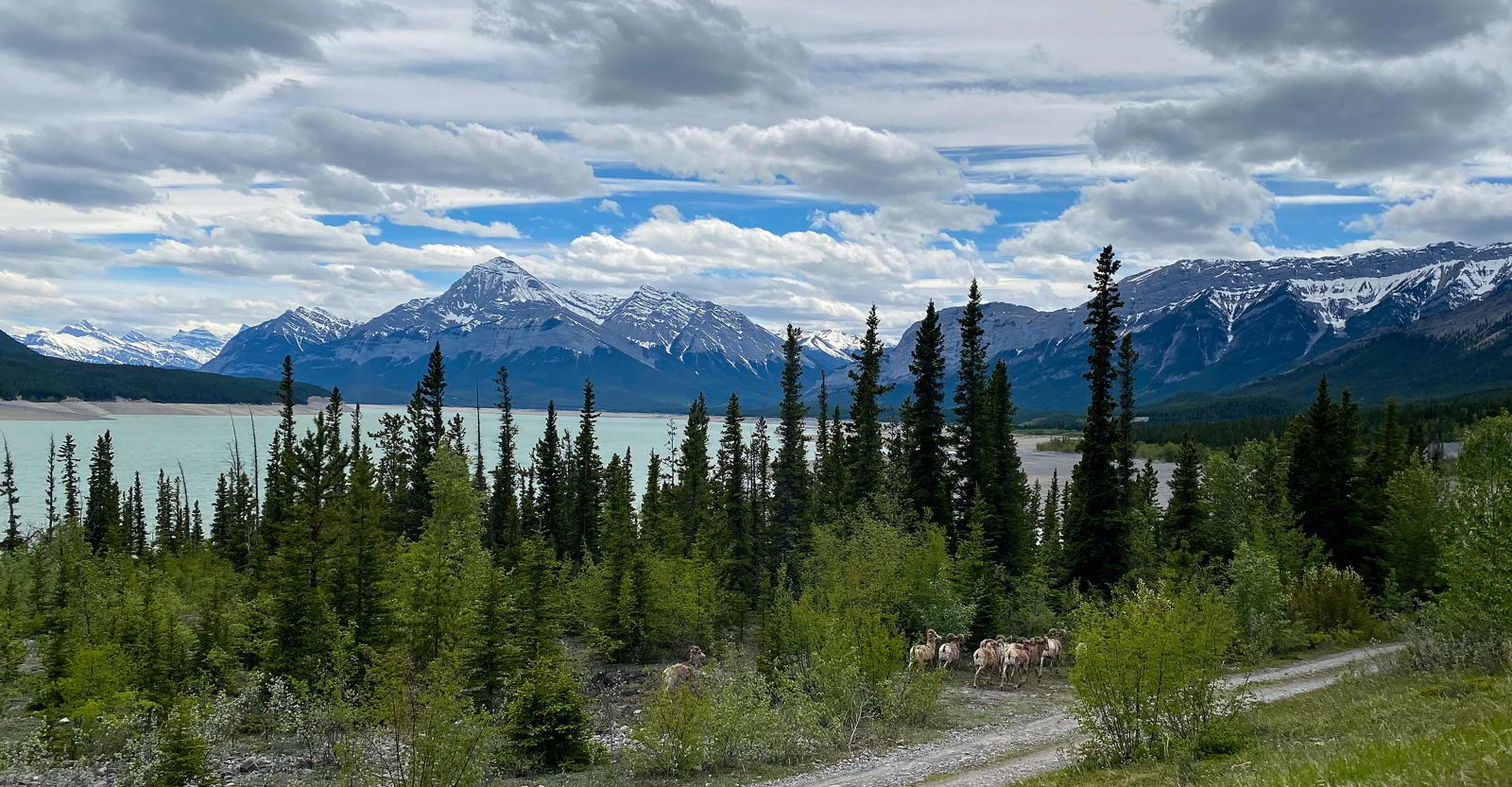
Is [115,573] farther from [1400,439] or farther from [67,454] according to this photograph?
[1400,439]

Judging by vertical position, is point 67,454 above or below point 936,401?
below

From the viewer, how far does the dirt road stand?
20.9m

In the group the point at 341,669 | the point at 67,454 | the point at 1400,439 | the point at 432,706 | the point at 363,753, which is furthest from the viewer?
the point at 67,454

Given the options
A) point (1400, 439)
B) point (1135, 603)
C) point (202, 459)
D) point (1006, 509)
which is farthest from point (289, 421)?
point (202, 459)

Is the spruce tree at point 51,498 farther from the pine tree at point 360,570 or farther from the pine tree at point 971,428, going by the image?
the pine tree at point 971,428

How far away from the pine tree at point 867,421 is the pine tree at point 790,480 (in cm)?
460

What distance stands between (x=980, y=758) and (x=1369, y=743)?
1122cm

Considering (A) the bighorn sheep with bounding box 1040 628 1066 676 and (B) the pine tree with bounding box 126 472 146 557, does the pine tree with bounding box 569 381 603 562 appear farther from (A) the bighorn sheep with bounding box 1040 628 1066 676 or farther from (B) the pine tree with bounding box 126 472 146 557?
(A) the bighorn sheep with bounding box 1040 628 1066 676

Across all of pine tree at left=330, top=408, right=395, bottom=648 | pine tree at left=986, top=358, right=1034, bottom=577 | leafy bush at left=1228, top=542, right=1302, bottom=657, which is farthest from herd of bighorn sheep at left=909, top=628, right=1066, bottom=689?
pine tree at left=330, top=408, right=395, bottom=648

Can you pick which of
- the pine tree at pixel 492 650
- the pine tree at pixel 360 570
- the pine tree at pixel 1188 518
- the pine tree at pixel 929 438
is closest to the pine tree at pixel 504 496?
the pine tree at pixel 360 570

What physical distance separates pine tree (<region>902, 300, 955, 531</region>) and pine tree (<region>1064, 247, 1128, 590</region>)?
23.0ft

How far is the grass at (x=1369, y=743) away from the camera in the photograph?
33.8 feet

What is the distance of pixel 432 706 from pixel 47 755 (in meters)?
13.4

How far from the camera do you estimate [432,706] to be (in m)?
19.5
